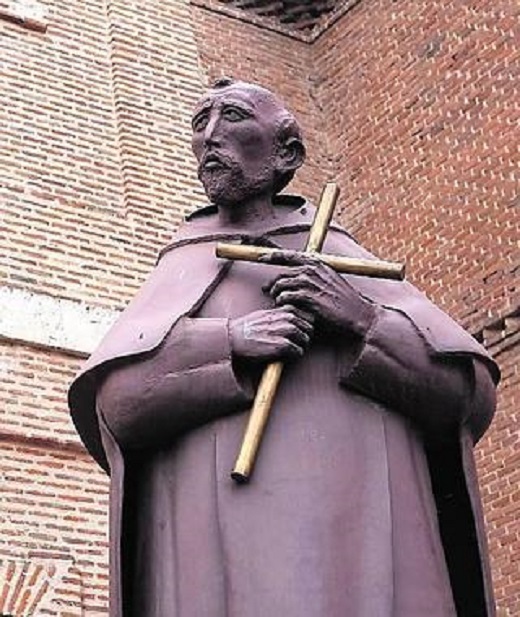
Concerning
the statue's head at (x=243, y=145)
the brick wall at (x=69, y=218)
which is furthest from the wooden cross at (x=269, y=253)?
the brick wall at (x=69, y=218)

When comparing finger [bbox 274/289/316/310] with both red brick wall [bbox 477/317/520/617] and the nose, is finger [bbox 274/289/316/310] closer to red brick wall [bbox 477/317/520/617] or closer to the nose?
the nose

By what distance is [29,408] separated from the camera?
8.64m

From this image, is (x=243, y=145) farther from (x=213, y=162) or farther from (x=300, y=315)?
(x=300, y=315)

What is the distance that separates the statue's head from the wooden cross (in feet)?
0.41

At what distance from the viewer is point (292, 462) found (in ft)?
8.81

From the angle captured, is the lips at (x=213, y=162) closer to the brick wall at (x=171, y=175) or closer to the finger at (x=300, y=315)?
the finger at (x=300, y=315)

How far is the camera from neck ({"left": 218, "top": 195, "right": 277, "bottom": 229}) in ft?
10.1

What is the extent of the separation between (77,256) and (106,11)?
2.52 m

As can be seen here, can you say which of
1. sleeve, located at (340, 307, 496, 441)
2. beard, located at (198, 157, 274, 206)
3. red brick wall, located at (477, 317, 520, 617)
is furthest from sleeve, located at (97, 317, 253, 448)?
red brick wall, located at (477, 317, 520, 617)

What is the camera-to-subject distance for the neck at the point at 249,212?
3.09 metres

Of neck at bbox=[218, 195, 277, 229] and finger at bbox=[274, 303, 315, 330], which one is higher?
neck at bbox=[218, 195, 277, 229]

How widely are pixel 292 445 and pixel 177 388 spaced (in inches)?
9.7

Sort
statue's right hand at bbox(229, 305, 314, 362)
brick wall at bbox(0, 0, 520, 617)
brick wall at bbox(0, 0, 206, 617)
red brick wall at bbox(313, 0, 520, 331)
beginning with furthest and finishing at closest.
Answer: red brick wall at bbox(313, 0, 520, 331) < brick wall at bbox(0, 0, 520, 617) < brick wall at bbox(0, 0, 206, 617) < statue's right hand at bbox(229, 305, 314, 362)

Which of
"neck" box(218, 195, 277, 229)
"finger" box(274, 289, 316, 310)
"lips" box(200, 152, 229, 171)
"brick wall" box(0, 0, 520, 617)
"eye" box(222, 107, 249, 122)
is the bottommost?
"finger" box(274, 289, 316, 310)
